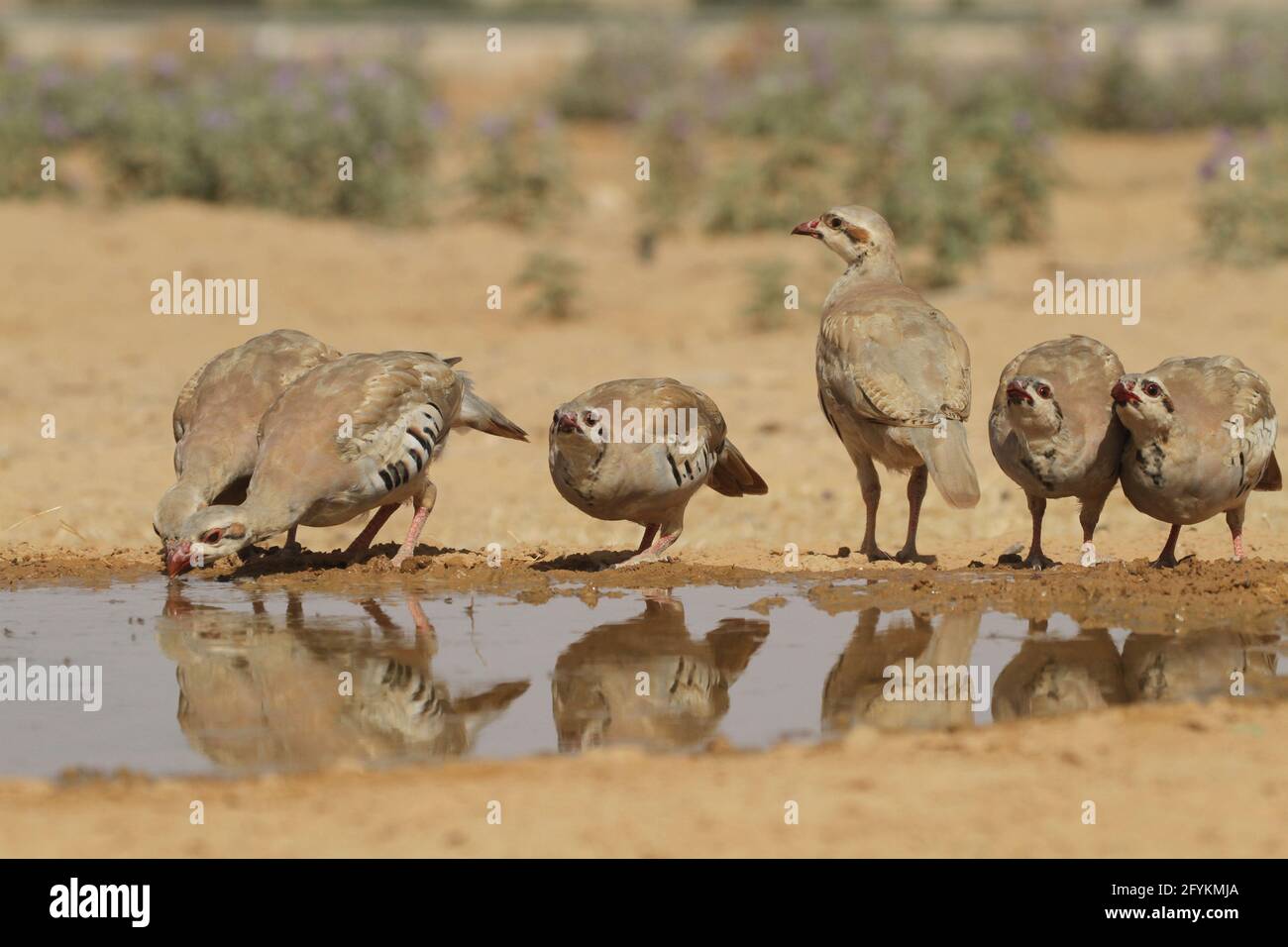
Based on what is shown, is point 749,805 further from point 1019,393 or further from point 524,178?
point 524,178

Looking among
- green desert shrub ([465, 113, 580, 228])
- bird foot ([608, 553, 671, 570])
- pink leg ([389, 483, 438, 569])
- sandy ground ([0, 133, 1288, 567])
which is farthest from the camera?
green desert shrub ([465, 113, 580, 228])

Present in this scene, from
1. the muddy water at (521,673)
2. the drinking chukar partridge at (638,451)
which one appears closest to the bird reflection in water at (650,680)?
the muddy water at (521,673)

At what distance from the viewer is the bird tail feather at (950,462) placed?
9.01 metres

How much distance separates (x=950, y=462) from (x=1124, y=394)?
3.20 ft

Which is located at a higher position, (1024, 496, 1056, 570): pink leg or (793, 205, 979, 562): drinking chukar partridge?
(793, 205, 979, 562): drinking chukar partridge

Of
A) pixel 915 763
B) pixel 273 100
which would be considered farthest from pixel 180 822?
pixel 273 100

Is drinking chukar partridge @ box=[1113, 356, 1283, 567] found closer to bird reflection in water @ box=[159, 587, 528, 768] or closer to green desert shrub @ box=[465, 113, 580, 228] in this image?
bird reflection in water @ box=[159, 587, 528, 768]

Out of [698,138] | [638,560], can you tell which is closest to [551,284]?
[698,138]

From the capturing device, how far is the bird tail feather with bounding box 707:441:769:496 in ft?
33.2

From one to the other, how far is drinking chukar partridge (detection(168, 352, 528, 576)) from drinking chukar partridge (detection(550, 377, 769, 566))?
0.75 metres

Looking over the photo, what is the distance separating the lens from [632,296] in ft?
65.0

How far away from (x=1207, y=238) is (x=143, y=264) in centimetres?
1130

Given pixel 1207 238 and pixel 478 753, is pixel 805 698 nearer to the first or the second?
pixel 478 753

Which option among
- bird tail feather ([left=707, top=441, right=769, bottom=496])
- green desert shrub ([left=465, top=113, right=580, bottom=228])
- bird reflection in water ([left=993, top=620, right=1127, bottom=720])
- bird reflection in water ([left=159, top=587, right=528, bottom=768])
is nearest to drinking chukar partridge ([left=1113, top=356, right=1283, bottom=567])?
bird reflection in water ([left=993, top=620, right=1127, bottom=720])
